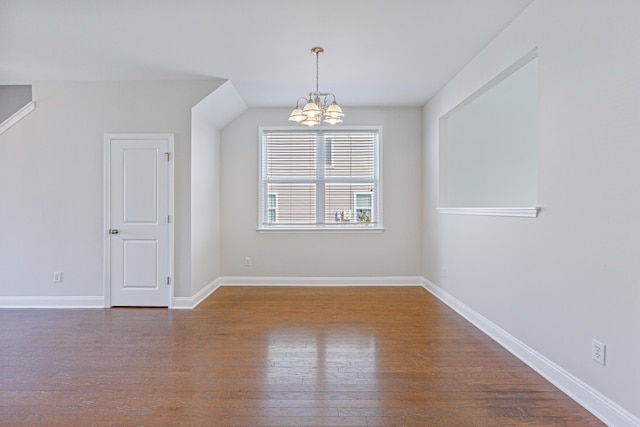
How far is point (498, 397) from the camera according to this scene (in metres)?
2.14

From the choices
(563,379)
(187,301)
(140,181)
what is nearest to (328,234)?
(187,301)

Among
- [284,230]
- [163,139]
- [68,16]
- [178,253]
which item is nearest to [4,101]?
[163,139]

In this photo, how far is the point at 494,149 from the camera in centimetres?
455

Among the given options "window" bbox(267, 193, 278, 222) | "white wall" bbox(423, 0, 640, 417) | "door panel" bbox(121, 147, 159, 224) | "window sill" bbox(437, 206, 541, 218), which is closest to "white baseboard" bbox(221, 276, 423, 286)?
"window" bbox(267, 193, 278, 222)

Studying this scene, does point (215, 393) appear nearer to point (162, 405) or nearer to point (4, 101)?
point (162, 405)

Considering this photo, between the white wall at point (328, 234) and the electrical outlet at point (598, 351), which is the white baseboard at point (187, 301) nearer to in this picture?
the white wall at point (328, 234)

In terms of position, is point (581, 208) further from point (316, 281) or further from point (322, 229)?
point (316, 281)

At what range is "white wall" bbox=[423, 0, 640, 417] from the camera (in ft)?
5.80

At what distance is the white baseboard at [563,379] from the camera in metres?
1.82

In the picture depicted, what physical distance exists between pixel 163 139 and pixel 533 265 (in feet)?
13.3

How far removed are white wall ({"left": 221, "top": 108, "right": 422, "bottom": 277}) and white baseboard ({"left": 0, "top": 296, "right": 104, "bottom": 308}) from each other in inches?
67.7

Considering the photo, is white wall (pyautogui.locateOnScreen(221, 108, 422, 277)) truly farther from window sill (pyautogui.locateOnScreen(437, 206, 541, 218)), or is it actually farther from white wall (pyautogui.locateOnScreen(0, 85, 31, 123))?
white wall (pyautogui.locateOnScreen(0, 85, 31, 123))

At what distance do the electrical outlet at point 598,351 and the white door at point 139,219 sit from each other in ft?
13.2

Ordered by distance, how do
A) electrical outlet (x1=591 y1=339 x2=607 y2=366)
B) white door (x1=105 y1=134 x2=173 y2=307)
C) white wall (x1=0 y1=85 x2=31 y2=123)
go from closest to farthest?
electrical outlet (x1=591 y1=339 x2=607 y2=366)
white door (x1=105 y1=134 x2=173 y2=307)
white wall (x1=0 y1=85 x2=31 y2=123)
